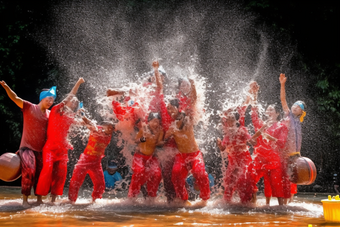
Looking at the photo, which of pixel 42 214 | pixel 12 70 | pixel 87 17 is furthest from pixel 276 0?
pixel 42 214

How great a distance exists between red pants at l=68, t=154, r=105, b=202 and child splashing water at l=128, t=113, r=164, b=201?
0.55 meters

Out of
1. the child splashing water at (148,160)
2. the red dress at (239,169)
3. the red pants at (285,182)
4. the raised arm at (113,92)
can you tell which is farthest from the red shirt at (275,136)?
the raised arm at (113,92)

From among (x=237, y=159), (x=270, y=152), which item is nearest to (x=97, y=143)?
(x=237, y=159)

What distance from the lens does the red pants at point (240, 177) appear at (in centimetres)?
529

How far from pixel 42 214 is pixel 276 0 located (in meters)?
8.21

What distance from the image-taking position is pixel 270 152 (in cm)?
545

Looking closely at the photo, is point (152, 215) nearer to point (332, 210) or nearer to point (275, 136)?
point (332, 210)

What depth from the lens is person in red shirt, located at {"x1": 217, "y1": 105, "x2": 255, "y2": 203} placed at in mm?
5301

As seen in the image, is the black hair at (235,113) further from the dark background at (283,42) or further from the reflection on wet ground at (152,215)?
the dark background at (283,42)

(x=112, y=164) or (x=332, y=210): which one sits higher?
(x=112, y=164)

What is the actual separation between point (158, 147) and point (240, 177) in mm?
1278

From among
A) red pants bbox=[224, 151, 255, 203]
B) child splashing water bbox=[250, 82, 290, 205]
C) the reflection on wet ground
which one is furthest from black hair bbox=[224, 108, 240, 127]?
the reflection on wet ground

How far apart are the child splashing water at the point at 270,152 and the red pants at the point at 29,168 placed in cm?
326

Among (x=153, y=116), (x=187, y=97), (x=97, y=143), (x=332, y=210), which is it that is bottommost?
(x=332, y=210)
